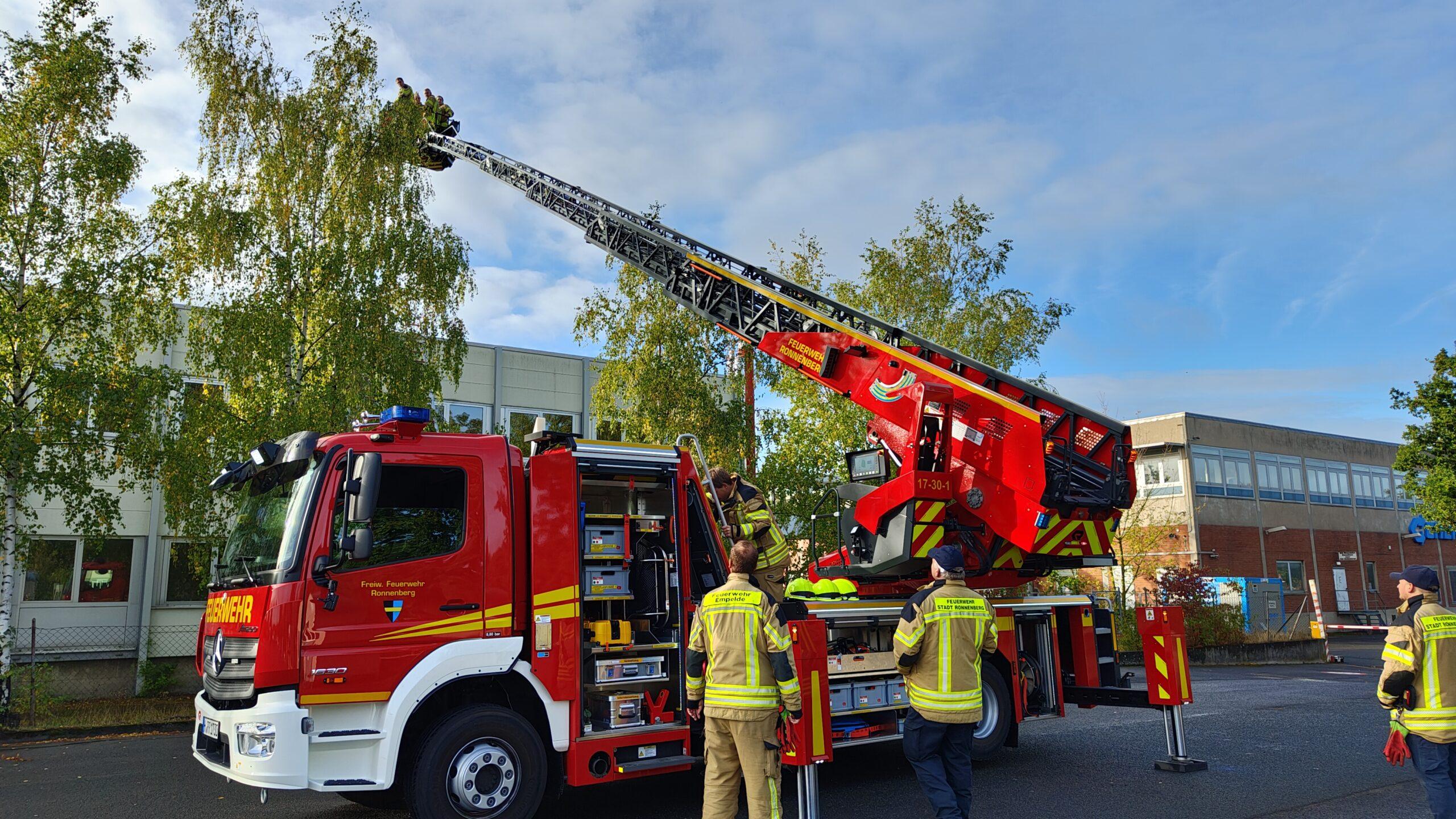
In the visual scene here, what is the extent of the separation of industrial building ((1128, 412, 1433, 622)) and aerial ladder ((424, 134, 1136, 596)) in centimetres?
2503

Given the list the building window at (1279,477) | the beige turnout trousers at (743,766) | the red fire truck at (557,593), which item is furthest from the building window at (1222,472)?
the beige turnout trousers at (743,766)

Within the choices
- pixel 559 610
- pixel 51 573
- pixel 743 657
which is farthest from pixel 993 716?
pixel 51 573


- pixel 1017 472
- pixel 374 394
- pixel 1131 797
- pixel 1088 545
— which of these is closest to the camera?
pixel 1131 797

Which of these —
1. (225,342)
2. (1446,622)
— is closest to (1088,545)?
(1446,622)

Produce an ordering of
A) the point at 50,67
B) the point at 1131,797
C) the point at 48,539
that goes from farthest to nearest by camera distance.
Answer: the point at 48,539 < the point at 50,67 < the point at 1131,797

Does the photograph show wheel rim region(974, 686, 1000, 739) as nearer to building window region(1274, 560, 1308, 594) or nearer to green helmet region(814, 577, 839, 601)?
green helmet region(814, 577, 839, 601)

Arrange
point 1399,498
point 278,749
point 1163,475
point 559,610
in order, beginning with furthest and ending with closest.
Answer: point 1399,498 → point 1163,475 → point 559,610 → point 278,749

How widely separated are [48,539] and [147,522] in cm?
156

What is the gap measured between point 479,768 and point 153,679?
46.9ft

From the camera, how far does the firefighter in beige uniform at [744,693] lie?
5.30 meters

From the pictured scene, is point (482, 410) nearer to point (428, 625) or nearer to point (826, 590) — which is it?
point (826, 590)

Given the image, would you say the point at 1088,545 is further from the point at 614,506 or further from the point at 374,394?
the point at 374,394

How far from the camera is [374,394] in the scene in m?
14.6

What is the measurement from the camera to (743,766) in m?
5.32
